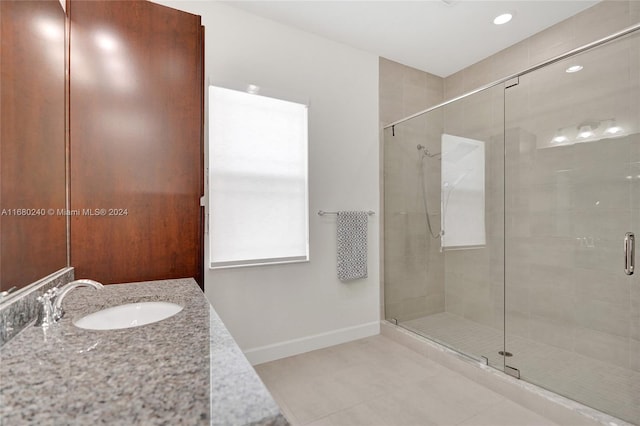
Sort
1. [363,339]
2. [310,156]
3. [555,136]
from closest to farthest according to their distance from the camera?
[555,136] < [310,156] < [363,339]

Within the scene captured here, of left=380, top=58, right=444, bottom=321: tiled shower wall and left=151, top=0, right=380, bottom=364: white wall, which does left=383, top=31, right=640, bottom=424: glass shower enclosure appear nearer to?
left=380, top=58, right=444, bottom=321: tiled shower wall

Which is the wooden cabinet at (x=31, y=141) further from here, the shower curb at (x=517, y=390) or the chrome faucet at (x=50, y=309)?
the shower curb at (x=517, y=390)

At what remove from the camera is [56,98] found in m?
1.45

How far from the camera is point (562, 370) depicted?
1889 mm

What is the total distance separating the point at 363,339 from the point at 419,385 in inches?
32.2

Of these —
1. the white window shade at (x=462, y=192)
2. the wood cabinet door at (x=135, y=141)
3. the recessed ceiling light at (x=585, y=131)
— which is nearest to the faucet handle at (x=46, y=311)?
the wood cabinet door at (x=135, y=141)

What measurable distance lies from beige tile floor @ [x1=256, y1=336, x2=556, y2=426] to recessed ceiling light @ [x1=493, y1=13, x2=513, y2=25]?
2691 millimetres

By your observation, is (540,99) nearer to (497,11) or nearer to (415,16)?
(497,11)

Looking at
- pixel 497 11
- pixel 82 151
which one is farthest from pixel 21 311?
pixel 497 11

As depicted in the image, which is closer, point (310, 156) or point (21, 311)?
point (21, 311)

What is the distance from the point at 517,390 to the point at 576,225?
1.14 metres

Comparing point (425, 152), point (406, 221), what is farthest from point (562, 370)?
point (425, 152)

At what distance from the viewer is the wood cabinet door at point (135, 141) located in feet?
5.40

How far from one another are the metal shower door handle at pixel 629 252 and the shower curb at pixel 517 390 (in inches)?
34.3
